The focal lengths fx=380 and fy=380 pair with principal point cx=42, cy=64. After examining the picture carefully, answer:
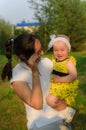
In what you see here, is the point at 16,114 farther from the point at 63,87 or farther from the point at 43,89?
the point at 43,89

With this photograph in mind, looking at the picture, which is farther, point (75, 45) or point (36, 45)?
point (75, 45)

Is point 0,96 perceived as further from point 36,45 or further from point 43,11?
point 43,11

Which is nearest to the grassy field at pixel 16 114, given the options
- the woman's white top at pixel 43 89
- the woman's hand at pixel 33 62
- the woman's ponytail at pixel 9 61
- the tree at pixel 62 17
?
the woman's white top at pixel 43 89

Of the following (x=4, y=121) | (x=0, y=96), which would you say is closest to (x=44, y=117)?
(x=4, y=121)

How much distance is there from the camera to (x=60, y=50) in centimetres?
340

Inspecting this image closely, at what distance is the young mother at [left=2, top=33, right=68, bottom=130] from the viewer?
2.92 metres

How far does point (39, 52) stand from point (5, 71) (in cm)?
34

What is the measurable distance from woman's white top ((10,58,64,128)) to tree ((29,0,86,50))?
1457 inches

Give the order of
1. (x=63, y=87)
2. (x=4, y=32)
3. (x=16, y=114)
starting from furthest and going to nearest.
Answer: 1. (x=4, y=32)
2. (x=16, y=114)
3. (x=63, y=87)

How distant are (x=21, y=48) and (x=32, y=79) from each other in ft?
0.86

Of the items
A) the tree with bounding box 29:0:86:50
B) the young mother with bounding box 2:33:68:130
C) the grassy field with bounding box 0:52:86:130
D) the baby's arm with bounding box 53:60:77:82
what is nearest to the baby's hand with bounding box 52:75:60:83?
the baby's arm with bounding box 53:60:77:82

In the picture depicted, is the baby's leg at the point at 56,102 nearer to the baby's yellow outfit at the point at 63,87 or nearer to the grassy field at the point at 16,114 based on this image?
the baby's yellow outfit at the point at 63,87

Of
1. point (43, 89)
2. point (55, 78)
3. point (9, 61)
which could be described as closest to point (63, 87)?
point (55, 78)

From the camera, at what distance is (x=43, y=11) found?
136 feet
